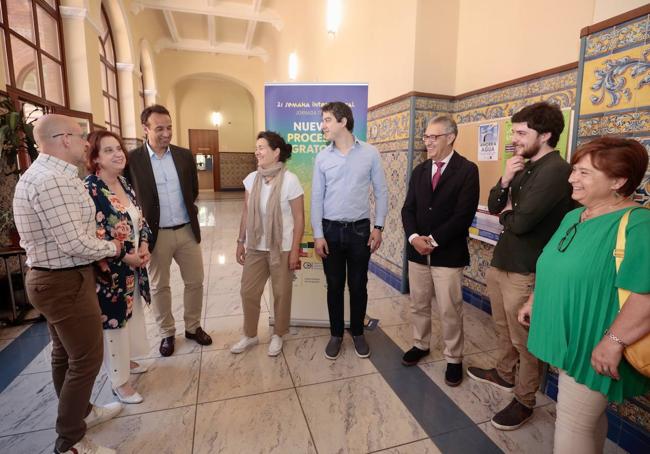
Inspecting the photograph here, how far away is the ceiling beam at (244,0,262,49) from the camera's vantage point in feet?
26.2

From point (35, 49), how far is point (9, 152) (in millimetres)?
2224

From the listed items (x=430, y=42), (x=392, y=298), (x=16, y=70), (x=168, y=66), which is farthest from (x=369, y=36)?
(x=168, y=66)

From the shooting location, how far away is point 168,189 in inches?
94.6

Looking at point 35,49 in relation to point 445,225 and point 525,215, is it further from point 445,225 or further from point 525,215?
point 525,215

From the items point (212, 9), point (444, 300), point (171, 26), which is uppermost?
point (171, 26)

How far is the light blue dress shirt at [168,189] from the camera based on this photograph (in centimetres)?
238

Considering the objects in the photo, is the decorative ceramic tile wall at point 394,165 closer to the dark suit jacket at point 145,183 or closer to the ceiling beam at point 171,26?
the dark suit jacket at point 145,183

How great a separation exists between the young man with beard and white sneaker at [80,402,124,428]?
80.3 inches

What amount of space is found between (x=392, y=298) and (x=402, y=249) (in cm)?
54

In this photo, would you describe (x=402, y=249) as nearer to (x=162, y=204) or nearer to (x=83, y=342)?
(x=162, y=204)

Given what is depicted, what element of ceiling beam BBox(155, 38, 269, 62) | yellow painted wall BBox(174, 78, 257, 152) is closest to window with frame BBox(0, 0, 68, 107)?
ceiling beam BBox(155, 38, 269, 62)

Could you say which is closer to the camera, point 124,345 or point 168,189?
point 124,345

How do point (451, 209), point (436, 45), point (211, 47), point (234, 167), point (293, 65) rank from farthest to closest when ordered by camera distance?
1. point (234, 167)
2. point (211, 47)
3. point (293, 65)
4. point (436, 45)
5. point (451, 209)

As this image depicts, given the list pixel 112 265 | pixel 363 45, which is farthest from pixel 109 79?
pixel 112 265
